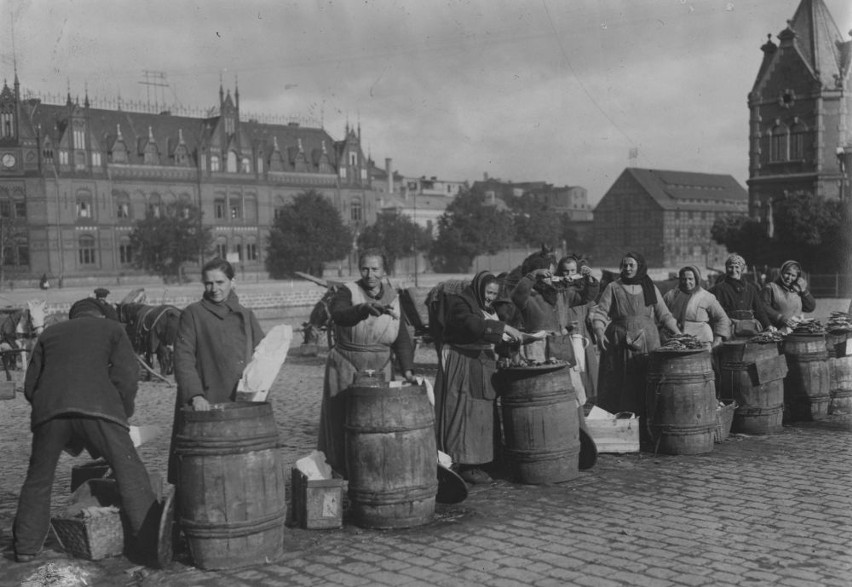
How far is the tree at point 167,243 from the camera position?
63.5m

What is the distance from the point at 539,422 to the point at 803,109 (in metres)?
53.4

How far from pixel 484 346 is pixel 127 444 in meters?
2.88

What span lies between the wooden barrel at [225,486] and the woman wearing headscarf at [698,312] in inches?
208

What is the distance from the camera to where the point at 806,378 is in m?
9.62

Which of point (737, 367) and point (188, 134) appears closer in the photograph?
point (737, 367)

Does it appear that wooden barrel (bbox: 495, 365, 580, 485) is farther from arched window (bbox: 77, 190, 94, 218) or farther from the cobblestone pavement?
arched window (bbox: 77, 190, 94, 218)

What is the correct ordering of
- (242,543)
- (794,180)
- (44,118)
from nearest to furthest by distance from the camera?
(242,543)
(794,180)
(44,118)

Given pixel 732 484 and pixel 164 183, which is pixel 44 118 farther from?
pixel 732 484

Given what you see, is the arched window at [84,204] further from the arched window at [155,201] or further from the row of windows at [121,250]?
the arched window at [155,201]

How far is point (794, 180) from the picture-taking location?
54.5 meters

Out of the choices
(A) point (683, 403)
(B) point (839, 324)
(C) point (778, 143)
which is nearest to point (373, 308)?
(A) point (683, 403)

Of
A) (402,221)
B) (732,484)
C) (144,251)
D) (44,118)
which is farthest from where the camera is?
(402,221)

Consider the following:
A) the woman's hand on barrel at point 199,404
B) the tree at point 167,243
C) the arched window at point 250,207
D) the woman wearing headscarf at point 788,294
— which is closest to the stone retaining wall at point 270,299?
the tree at point 167,243

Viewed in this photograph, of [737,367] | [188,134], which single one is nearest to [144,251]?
[188,134]
